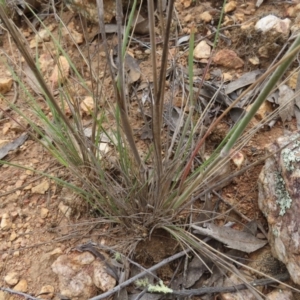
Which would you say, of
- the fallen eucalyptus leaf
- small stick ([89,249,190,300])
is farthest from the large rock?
small stick ([89,249,190,300])

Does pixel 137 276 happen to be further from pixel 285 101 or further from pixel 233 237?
pixel 285 101

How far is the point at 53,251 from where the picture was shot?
95cm

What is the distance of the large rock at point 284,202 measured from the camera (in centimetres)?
80

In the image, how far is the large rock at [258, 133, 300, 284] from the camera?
0.80m

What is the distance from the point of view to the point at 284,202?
2.77 ft

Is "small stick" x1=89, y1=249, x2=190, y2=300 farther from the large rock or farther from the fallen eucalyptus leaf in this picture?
the large rock

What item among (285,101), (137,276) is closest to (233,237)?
(137,276)

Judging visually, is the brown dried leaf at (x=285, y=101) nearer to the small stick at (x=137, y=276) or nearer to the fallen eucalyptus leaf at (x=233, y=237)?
the fallen eucalyptus leaf at (x=233, y=237)

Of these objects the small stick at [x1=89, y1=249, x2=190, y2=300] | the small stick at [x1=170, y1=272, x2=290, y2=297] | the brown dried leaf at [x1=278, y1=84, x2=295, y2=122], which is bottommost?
the small stick at [x1=170, y1=272, x2=290, y2=297]

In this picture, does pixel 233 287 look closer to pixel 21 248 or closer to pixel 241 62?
pixel 21 248

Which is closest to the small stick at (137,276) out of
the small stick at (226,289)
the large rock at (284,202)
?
the small stick at (226,289)


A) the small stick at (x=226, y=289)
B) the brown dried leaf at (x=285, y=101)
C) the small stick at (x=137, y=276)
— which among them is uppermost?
the brown dried leaf at (x=285, y=101)

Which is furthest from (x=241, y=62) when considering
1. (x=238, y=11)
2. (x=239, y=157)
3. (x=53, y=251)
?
(x=53, y=251)

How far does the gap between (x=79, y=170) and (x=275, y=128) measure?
0.51m
